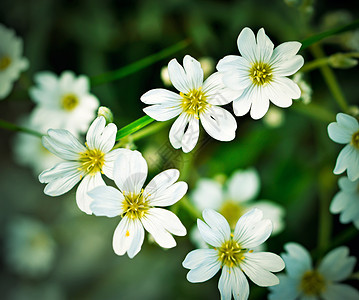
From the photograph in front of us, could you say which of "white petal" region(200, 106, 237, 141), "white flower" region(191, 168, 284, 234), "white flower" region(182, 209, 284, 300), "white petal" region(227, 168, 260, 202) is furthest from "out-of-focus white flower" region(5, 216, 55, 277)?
"white petal" region(200, 106, 237, 141)

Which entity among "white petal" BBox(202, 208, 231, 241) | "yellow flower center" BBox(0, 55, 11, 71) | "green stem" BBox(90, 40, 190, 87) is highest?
"green stem" BBox(90, 40, 190, 87)

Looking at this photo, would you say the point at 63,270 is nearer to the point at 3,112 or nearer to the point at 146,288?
the point at 146,288

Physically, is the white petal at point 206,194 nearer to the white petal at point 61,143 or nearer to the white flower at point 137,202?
the white flower at point 137,202

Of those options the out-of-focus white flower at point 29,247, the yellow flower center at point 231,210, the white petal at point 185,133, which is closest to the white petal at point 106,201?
the white petal at point 185,133

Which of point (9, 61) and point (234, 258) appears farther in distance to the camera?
point (9, 61)

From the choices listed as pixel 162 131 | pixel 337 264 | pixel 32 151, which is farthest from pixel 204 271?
pixel 32 151

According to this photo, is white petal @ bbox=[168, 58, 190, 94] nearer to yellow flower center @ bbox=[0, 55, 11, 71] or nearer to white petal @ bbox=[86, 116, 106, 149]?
white petal @ bbox=[86, 116, 106, 149]

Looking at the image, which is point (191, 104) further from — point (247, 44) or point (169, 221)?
point (169, 221)
